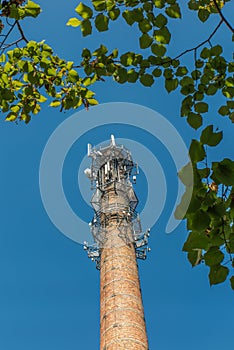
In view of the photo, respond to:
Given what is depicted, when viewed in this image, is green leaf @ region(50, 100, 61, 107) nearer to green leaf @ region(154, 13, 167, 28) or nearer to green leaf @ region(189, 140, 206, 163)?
green leaf @ region(154, 13, 167, 28)

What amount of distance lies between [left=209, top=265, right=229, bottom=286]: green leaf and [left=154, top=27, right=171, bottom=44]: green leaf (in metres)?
1.26

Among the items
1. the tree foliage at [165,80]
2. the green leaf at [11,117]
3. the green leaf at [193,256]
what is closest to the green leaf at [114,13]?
the tree foliage at [165,80]

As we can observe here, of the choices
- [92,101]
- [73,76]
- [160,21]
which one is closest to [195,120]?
[160,21]

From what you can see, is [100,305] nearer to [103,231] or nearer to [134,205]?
[103,231]

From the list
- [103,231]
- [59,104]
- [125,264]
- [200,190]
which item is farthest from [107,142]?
[200,190]

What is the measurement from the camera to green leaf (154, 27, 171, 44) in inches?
84.0

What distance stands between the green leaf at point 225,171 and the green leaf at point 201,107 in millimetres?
802

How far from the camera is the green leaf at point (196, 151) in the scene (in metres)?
1.35

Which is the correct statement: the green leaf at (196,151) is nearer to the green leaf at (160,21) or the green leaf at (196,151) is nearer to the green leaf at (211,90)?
the green leaf at (160,21)

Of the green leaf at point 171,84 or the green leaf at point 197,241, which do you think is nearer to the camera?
the green leaf at point 197,241

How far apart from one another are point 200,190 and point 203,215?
9 cm

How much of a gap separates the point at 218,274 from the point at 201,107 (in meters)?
0.98

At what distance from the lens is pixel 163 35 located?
7.02 feet

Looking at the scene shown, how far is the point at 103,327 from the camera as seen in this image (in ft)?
53.9
